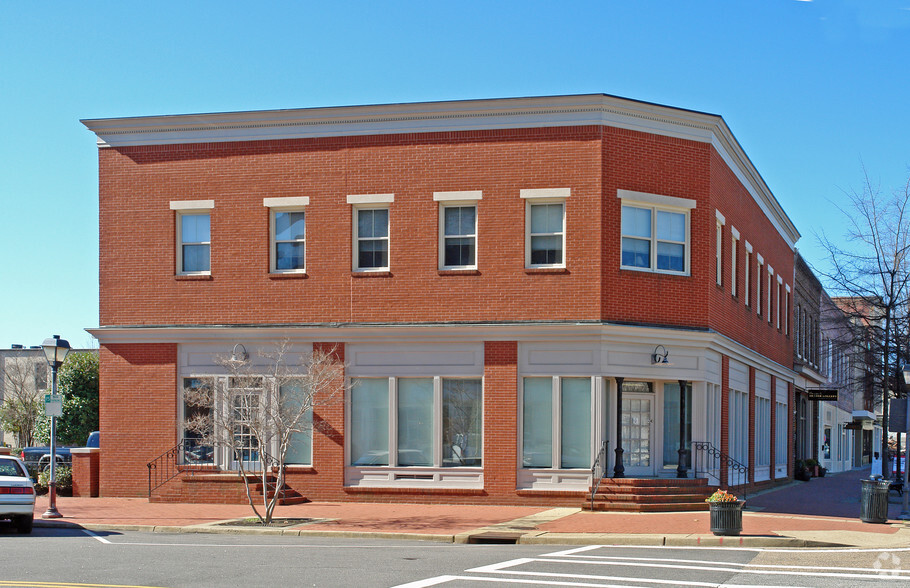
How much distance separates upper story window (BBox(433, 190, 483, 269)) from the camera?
938 inches

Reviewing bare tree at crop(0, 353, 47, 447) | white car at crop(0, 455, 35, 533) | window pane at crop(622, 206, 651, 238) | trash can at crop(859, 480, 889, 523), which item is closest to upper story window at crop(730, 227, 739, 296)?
window pane at crop(622, 206, 651, 238)

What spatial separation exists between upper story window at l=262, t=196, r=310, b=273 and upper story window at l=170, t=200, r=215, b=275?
162cm

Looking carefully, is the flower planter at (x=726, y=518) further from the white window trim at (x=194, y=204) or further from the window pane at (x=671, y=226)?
the white window trim at (x=194, y=204)

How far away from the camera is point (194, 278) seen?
25125mm

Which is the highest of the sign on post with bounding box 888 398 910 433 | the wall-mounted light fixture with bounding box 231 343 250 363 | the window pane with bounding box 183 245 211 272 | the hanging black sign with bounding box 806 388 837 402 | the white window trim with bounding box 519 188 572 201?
the white window trim with bounding box 519 188 572 201

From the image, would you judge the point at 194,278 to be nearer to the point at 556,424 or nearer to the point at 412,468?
the point at 412,468

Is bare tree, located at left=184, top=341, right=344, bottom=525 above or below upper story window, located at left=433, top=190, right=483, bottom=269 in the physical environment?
below

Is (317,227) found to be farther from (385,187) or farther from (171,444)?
Answer: (171,444)

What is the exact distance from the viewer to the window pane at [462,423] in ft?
77.3

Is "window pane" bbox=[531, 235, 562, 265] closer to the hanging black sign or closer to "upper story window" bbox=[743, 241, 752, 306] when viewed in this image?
"upper story window" bbox=[743, 241, 752, 306]

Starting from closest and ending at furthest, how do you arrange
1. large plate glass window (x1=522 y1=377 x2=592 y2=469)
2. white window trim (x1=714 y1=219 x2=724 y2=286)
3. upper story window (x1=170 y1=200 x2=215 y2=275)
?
large plate glass window (x1=522 y1=377 x2=592 y2=469)
white window trim (x1=714 y1=219 x2=724 y2=286)
upper story window (x1=170 y1=200 x2=215 y2=275)

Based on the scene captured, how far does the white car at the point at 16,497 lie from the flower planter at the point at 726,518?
1224 centimetres

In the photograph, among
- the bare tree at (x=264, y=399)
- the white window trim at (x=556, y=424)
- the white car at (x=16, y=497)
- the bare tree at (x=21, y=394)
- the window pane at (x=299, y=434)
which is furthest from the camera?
the bare tree at (x=21, y=394)

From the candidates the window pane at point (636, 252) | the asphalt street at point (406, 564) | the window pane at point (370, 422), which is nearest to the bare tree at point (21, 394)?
the window pane at point (370, 422)
